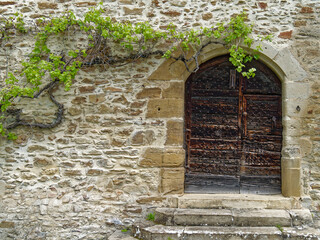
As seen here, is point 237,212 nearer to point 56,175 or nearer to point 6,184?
point 56,175

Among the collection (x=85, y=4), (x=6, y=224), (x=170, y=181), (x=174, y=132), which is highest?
(x=85, y=4)

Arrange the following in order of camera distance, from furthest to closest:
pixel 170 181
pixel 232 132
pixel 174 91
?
pixel 232 132
pixel 174 91
pixel 170 181

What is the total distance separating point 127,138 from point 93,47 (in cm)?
130

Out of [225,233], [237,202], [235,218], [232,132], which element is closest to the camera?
[225,233]

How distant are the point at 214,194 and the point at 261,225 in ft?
2.45

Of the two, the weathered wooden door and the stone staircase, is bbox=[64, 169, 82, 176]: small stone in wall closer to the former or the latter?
the stone staircase

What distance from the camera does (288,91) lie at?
169 inches

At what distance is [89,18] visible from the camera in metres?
4.28

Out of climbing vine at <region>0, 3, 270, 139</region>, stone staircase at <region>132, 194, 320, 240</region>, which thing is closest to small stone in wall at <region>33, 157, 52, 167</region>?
climbing vine at <region>0, 3, 270, 139</region>

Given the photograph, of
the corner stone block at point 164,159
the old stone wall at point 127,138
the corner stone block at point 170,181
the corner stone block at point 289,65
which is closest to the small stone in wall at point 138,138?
the old stone wall at point 127,138

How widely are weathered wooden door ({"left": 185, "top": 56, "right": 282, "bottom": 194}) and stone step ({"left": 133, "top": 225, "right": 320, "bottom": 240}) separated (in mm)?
729

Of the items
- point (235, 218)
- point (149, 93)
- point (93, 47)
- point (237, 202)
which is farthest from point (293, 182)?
point (93, 47)

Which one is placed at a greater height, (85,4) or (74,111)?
(85,4)

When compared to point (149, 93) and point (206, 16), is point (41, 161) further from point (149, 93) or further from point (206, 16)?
point (206, 16)
